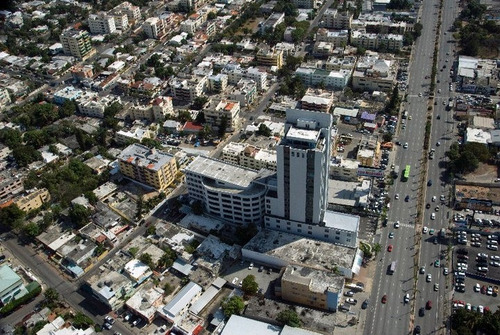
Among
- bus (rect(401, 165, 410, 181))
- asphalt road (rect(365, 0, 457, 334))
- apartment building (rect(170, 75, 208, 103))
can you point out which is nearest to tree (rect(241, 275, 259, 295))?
asphalt road (rect(365, 0, 457, 334))

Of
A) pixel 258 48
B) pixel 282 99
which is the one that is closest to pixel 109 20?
pixel 258 48

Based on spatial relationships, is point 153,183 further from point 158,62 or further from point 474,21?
point 474,21

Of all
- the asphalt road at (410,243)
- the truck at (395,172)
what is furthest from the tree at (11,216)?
the truck at (395,172)

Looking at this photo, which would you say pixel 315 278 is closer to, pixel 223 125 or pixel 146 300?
pixel 146 300

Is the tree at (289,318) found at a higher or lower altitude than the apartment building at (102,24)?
lower

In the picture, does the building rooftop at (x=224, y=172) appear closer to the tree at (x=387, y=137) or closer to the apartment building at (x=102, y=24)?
the tree at (x=387, y=137)
